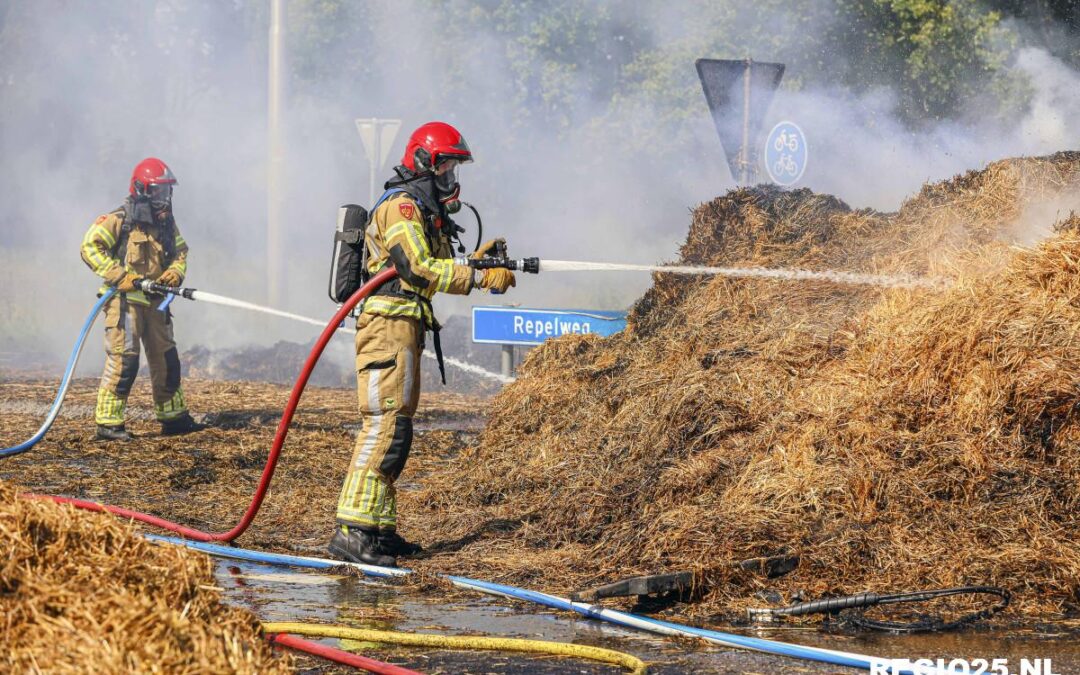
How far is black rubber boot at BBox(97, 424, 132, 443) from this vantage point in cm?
1034

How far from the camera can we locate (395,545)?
641cm

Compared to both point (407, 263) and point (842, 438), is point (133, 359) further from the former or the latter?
point (842, 438)

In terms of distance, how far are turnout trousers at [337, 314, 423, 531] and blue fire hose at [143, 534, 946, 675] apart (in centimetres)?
33

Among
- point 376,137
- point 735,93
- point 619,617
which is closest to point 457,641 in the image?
point 619,617

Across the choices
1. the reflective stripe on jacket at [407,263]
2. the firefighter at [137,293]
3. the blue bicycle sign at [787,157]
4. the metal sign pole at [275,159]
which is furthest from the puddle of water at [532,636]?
the metal sign pole at [275,159]

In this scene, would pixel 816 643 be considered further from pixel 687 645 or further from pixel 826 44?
pixel 826 44

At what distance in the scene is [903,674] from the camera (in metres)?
4.18

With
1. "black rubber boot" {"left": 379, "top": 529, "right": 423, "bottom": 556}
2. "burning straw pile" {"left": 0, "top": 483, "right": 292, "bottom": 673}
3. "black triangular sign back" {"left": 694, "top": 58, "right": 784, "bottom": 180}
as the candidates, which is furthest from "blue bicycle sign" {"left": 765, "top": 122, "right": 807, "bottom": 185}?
"burning straw pile" {"left": 0, "top": 483, "right": 292, "bottom": 673}

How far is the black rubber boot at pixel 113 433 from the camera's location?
33.9 feet

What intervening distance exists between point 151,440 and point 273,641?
20.4 ft

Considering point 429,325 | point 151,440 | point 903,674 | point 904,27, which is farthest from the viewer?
point 904,27

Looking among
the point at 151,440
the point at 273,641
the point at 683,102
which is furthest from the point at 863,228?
the point at 683,102

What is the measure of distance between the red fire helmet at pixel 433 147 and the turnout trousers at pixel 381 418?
81 cm

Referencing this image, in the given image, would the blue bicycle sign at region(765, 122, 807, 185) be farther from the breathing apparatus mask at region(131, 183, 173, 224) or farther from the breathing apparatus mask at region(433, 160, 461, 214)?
the breathing apparatus mask at region(433, 160, 461, 214)
